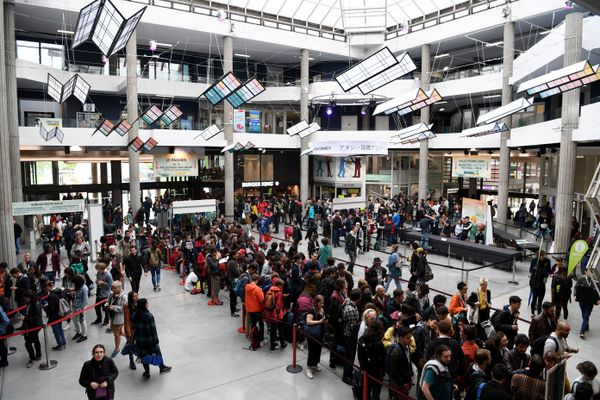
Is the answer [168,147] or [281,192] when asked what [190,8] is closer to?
[168,147]

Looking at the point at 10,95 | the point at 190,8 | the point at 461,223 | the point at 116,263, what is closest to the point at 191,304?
the point at 116,263

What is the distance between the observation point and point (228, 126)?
26.7 meters

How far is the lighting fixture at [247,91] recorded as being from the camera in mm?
14440

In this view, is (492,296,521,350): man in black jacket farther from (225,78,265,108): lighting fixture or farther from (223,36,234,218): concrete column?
(223,36,234,218): concrete column

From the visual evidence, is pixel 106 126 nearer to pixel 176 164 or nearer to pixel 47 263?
pixel 176 164

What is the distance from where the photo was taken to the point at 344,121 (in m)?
34.0

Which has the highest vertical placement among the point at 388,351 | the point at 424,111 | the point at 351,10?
the point at 351,10

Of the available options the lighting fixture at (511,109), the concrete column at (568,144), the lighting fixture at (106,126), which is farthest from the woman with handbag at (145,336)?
the concrete column at (568,144)

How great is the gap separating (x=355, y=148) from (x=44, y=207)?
18.4 meters

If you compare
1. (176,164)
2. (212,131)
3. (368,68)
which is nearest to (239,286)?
(368,68)

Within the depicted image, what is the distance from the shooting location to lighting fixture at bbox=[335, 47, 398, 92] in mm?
11914

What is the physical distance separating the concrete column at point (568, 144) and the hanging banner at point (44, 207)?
1750 centimetres

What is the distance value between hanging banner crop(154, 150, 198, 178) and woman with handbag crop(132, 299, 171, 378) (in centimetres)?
2000

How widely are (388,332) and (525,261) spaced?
1239 centimetres
